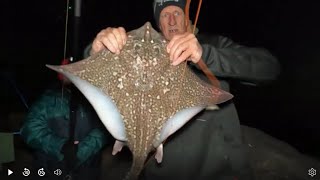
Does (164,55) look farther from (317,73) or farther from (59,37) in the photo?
(317,73)

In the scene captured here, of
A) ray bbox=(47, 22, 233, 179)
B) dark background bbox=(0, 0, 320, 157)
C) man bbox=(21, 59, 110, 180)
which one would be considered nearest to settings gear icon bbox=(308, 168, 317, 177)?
dark background bbox=(0, 0, 320, 157)

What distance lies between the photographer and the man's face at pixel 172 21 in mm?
1313

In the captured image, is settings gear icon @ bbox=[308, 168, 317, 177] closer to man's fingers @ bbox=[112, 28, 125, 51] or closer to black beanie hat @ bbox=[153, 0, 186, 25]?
black beanie hat @ bbox=[153, 0, 186, 25]

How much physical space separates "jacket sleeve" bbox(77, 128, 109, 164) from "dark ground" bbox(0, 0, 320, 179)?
1.10 ft

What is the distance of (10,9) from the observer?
1.66 meters

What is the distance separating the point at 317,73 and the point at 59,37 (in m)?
1.46

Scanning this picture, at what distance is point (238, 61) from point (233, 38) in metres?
0.20

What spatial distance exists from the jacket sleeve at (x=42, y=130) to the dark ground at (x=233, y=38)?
0.07 metres

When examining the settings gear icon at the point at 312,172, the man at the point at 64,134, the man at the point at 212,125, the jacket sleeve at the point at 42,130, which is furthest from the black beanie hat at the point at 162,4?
the settings gear icon at the point at 312,172

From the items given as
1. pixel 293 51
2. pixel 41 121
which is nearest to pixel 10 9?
pixel 41 121

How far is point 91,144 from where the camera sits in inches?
60.5

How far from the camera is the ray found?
95 cm

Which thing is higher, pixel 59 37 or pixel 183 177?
pixel 59 37

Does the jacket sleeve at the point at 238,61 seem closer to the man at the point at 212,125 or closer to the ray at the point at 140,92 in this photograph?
the man at the point at 212,125
